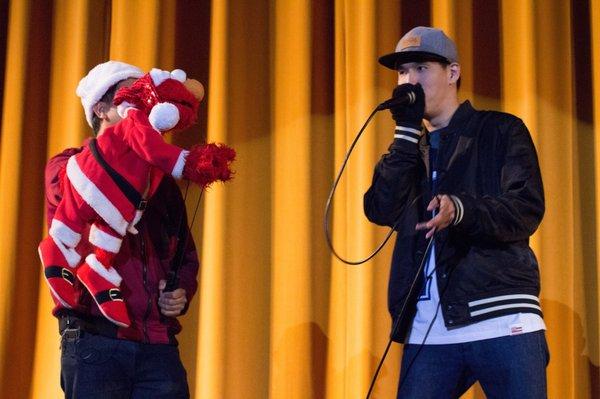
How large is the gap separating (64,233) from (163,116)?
0.34m

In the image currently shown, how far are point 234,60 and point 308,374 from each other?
1.15 metres

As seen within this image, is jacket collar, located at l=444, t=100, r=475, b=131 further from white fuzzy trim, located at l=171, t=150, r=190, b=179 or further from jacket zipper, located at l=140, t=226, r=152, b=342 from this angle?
jacket zipper, located at l=140, t=226, r=152, b=342

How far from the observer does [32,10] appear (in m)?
3.14

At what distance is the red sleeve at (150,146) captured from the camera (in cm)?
177

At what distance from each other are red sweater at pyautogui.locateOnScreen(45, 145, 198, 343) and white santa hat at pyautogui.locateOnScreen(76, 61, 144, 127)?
14cm

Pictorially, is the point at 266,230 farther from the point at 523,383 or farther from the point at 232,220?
the point at 523,383

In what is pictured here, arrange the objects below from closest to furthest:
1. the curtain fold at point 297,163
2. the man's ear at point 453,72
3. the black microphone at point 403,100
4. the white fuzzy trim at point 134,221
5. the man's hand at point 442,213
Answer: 1. the man's hand at point 442,213
2. the black microphone at point 403,100
3. the white fuzzy trim at point 134,221
4. the man's ear at point 453,72
5. the curtain fold at point 297,163

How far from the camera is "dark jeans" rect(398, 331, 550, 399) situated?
164 cm

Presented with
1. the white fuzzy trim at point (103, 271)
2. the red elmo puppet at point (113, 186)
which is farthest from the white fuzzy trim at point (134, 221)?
the white fuzzy trim at point (103, 271)

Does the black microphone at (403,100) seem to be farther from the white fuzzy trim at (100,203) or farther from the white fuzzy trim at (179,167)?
the white fuzzy trim at (100,203)

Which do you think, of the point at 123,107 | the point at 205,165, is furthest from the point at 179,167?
the point at 123,107

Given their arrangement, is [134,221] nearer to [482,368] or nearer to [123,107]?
[123,107]

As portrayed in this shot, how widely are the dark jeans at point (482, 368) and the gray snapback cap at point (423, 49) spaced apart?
0.66 m

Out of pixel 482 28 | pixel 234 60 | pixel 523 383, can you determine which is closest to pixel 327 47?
pixel 234 60
